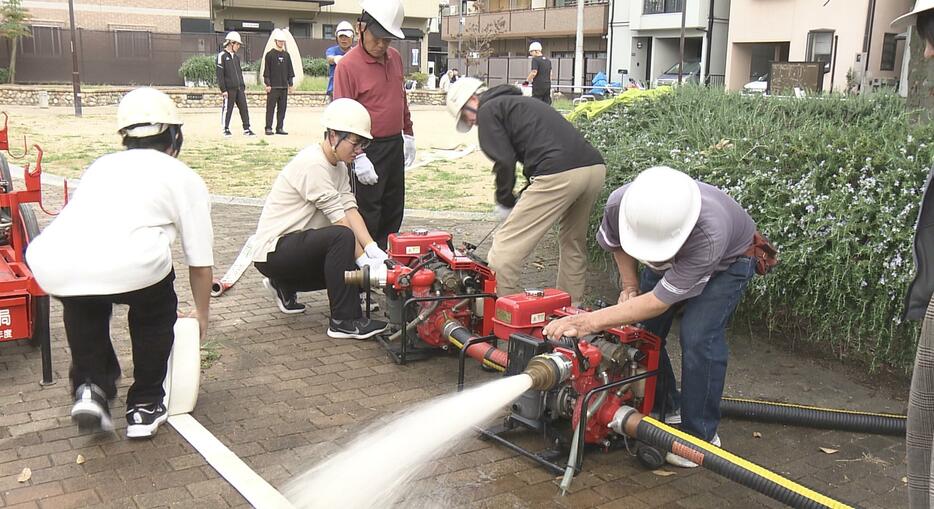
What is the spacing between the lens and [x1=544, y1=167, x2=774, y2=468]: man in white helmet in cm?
332

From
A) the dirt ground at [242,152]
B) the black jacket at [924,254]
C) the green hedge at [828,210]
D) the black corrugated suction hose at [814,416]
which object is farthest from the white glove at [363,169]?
the black jacket at [924,254]

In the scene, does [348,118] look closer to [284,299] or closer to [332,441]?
[284,299]

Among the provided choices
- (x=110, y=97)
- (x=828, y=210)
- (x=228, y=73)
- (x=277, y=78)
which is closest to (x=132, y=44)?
(x=110, y=97)

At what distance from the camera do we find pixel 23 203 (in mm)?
5219

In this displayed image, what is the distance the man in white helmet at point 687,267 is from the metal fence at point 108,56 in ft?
108

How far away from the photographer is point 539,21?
49031mm

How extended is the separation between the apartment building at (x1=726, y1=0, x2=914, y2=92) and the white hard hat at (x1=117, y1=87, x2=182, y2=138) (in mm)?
23733

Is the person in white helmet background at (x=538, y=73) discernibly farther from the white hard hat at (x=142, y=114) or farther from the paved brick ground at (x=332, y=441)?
the white hard hat at (x=142, y=114)

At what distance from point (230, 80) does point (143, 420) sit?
13936 mm

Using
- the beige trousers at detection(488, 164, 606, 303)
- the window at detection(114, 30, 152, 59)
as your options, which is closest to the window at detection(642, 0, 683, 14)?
the window at detection(114, 30, 152, 59)

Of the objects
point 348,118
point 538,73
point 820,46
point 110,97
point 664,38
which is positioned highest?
point 664,38

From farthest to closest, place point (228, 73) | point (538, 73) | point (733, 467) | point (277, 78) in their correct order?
point (538, 73) < point (277, 78) < point (228, 73) < point (733, 467)

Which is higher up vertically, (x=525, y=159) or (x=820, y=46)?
(x=820, y=46)

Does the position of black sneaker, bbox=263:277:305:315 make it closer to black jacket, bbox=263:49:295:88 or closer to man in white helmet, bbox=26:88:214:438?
man in white helmet, bbox=26:88:214:438
